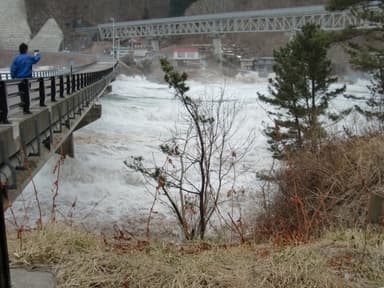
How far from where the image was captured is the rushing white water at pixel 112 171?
14414 mm

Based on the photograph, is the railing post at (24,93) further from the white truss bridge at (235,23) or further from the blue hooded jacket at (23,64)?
the white truss bridge at (235,23)

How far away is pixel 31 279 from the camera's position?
2.87 m

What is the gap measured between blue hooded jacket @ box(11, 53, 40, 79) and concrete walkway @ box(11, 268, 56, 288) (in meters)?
8.45

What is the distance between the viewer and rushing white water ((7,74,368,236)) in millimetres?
14414

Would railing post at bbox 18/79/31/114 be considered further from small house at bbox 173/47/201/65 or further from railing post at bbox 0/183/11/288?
small house at bbox 173/47/201/65

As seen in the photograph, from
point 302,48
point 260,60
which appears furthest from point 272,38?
point 302,48

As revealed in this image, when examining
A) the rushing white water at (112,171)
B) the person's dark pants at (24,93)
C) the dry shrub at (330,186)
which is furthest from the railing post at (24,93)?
the dry shrub at (330,186)

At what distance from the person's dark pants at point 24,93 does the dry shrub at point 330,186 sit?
201 inches

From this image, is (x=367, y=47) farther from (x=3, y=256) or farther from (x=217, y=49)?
(x=217, y=49)

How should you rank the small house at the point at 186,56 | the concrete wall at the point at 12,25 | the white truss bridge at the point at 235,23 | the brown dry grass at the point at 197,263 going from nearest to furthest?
the brown dry grass at the point at 197,263 → the white truss bridge at the point at 235,23 → the concrete wall at the point at 12,25 → the small house at the point at 186,56

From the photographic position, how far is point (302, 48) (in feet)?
57.5

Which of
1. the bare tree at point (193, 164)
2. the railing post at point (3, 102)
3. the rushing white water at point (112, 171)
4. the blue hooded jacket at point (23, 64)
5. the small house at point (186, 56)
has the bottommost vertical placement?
the rushing white water at point (112, 171)

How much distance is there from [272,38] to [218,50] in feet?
83.2

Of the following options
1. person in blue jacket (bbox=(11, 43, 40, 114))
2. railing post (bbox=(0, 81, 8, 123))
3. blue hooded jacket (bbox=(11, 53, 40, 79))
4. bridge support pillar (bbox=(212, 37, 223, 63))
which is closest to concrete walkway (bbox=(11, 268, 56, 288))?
railing post (bbox=(0, 81, 8, 123))
